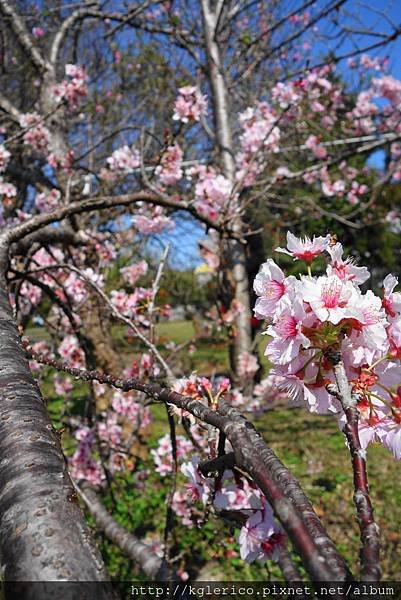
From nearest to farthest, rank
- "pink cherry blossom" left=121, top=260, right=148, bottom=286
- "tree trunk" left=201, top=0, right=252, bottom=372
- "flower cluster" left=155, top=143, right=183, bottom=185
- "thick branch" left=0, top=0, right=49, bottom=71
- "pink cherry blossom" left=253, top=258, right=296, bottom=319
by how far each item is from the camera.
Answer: "pink cherry blossom" left=253, top=258, right=296, bottom=319 → "flower cluster" left=155, top=143, right=183, bottom=185 → "pink cherry blossom" left=121, top=260, right=148, bottom=286 → "thick branch" left=0, top=0, right=49, bottom=71 → "tree trunk" left=201, top=0, right=252, bottom=372

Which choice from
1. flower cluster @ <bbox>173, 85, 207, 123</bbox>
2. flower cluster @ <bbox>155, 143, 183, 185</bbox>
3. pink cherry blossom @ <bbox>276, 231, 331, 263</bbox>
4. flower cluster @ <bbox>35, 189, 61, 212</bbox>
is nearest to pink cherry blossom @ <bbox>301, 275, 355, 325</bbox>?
pink cherry blossom @ <bbox>276, 231, 331, 263</bbox>

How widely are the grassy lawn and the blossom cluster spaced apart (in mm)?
1393

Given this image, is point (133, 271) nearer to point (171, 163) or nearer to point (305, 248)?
point (171, 163)

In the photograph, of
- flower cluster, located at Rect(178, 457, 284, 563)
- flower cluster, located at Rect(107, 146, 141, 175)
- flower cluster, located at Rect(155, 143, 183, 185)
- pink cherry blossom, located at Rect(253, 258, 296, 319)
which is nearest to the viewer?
pink cherry blossom, located at Rect(253, 258, 296, 319)

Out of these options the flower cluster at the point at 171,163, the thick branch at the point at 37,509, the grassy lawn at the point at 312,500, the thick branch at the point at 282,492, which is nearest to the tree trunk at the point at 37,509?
the thick branch at the point at 37,509

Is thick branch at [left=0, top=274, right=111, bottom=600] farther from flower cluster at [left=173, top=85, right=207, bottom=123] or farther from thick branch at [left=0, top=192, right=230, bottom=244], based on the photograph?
flower cluster at [left=173, top=85, right=207, bottom=123]

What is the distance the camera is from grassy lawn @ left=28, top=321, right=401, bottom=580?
323 cm

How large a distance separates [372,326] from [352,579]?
46 cm

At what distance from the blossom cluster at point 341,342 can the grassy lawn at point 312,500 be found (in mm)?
1393

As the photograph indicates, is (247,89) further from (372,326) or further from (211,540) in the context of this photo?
(372,326)

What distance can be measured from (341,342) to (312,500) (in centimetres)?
370

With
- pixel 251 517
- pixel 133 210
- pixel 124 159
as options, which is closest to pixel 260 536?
pixel 251 517

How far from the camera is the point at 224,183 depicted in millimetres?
3760

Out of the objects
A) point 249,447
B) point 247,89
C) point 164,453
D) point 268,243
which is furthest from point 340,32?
point 268,243
